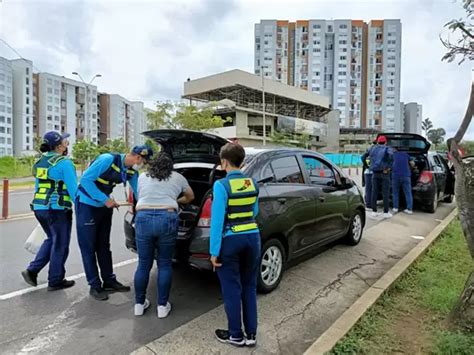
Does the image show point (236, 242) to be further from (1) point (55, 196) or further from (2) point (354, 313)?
(1) point (55, 196)

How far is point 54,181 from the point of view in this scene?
13.9 feet

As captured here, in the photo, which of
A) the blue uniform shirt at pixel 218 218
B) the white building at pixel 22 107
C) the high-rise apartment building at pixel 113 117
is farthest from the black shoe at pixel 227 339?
the high-rise apartment building at pixel 113 117

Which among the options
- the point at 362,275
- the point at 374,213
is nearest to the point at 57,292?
the point at 362,275

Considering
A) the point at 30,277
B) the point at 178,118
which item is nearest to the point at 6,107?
the point at 178,118

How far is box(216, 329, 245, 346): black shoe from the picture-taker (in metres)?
3.12

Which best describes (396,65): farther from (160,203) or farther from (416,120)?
(160,203)

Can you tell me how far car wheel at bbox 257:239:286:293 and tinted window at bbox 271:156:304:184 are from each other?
0.78m

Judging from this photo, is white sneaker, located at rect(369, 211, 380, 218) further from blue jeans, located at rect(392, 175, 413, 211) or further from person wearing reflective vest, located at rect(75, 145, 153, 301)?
person wearing reflective vest, located at rect(75, 145, 153, 301)

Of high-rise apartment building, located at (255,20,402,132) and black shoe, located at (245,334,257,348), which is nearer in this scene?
black shoe, located at (245,334,257,348)

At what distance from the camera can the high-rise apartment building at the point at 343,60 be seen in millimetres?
98938

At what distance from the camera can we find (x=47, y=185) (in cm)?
422

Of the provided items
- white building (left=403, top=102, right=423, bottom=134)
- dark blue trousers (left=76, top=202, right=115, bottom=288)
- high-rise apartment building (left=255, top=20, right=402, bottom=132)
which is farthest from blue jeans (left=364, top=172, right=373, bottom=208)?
white building (left=403, top=102, right=423, bottom=134)

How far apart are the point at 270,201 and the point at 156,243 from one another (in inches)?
52.7

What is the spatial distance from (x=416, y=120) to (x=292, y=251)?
118 metres
